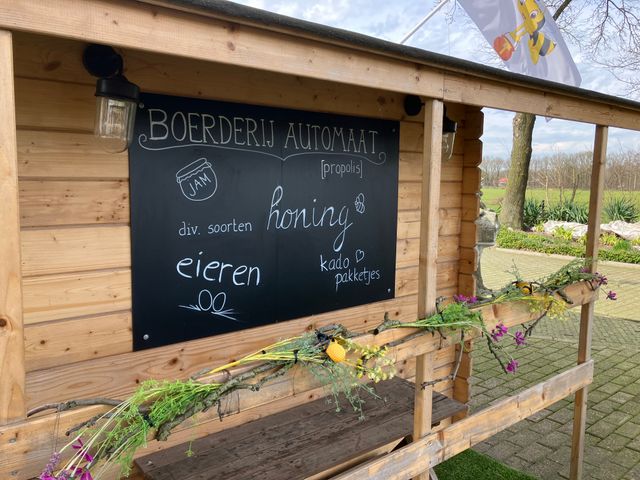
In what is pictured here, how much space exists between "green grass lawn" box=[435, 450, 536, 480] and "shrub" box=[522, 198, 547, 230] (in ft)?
41.8

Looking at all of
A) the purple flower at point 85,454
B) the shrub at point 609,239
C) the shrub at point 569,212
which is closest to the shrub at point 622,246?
the shrub at point 609,239

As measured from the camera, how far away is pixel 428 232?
7.55 feet

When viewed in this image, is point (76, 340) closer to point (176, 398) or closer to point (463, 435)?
point (176, 398)

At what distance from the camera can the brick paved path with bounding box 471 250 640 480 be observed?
3788 mm

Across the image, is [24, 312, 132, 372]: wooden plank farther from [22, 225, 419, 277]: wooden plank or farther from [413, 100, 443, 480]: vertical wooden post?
[413, 100, 443, 480]: vertical wooden post

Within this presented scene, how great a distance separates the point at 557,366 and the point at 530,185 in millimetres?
17313

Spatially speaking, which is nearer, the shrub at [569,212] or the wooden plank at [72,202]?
the wooden plank at [72,202]

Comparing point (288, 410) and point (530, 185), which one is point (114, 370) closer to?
point (288, 410)

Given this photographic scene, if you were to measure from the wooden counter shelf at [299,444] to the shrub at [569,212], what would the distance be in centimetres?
1327

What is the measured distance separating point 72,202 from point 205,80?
80 centimetres

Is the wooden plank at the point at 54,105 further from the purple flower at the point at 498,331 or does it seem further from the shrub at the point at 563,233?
the shrub at the point at 563,233

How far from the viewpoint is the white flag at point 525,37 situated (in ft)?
11.3

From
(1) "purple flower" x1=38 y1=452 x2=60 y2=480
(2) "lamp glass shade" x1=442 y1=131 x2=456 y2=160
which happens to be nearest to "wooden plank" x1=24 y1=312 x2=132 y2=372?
(1) "purple flower" x1=38 y1=452 x2=60 y2=480

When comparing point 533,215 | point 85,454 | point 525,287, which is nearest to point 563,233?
point 533,215
